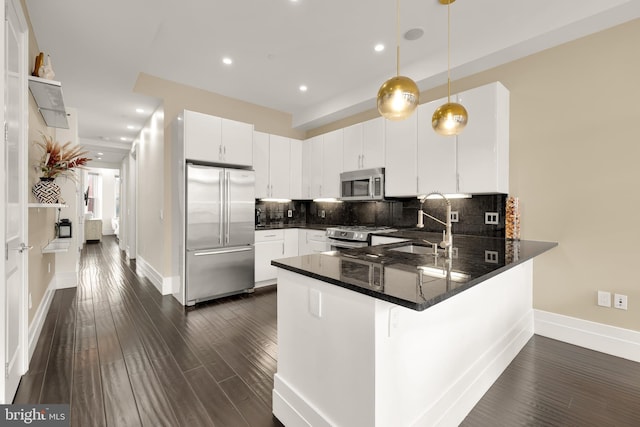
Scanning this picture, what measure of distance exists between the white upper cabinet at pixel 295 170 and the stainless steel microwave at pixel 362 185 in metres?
1.01

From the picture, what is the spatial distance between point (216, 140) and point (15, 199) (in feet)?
7.56

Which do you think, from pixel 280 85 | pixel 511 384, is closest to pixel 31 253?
pixel 280 85

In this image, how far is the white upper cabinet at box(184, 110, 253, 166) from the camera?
147 inches

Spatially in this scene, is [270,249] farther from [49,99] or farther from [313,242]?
[49,99]

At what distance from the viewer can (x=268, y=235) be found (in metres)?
4.52

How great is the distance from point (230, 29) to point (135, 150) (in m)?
5.05

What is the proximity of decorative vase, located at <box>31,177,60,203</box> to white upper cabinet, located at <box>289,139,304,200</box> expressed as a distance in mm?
3130

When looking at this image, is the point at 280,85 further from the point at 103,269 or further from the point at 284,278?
the point at 103,269

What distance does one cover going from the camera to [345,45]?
323 centimetres

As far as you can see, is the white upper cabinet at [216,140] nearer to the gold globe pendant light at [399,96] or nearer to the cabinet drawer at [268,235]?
the cabinet drawer at [268,235]

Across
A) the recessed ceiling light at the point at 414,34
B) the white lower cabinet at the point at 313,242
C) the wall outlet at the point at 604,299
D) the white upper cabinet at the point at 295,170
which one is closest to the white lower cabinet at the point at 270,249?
the white lower cabinet at the point at 313,242

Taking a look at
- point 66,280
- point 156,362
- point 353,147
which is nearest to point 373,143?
point 353,147

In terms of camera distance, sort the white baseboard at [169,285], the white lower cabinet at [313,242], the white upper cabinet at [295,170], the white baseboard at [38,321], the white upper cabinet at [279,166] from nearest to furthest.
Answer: the white baseboard at [38,321], the white baseboard at [169,285], the white lower cabinet at [313,242], the white upper cabinet at [279,166], the white upper cabinet at [295,170]

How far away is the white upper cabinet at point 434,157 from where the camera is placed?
127 inches
